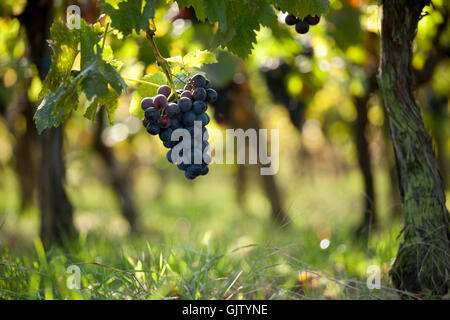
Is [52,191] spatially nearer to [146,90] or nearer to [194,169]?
[146,90]

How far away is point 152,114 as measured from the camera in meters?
1.48

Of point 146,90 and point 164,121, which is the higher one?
point 146,90

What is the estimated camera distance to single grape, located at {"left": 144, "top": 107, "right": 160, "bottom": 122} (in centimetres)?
148

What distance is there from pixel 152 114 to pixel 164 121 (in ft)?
0.18

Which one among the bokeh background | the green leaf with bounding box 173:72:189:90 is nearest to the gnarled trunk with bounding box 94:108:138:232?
the bokeh background

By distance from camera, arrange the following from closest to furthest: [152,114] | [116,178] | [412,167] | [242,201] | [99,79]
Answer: [99,79] → [152,114] → [412,167] → [116,178] → [242,201]

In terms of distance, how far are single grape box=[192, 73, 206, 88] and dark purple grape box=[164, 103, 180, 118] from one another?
11cm

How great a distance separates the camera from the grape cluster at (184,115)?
1.50m

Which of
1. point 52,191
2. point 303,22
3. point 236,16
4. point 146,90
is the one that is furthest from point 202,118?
point 52,191

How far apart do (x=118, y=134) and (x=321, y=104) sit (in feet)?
9.83

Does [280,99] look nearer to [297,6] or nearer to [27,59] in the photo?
[27,59]

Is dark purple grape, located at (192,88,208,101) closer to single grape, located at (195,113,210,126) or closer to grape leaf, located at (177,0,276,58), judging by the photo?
single grape, located at (195,113,210,126)
